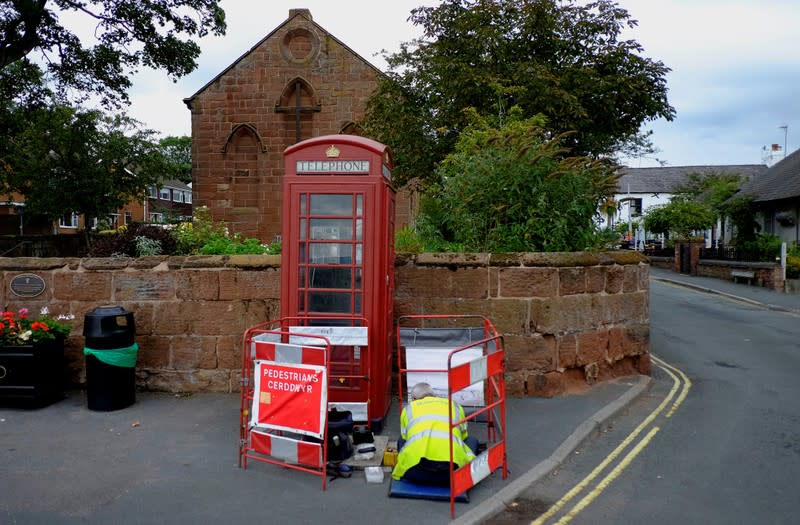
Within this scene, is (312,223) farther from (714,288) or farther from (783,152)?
(783,152)

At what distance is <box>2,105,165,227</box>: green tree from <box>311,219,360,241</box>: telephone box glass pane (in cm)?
2971

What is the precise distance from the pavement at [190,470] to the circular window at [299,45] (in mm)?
20024

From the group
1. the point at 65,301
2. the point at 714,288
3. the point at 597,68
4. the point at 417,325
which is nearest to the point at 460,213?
the point at 417,325

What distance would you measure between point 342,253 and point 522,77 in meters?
12.4

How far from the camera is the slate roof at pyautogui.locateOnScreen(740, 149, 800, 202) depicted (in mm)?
28734

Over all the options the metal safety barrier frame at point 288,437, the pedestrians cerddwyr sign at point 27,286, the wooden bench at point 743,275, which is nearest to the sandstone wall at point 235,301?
the pedestrians cerddwyr sign at point 27,286

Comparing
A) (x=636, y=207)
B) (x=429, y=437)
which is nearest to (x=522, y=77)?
(x=429, y=437)

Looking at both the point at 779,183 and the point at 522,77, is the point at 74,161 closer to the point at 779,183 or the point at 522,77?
the point at 522,77

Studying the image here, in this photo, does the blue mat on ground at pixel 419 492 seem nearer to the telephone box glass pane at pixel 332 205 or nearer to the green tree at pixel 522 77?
the telephone box glass pane at pixel 332 205

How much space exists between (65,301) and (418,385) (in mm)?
4814

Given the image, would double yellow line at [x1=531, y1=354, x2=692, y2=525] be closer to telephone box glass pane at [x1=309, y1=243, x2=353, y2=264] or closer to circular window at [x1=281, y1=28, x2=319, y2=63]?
telephone box glass pane at [x1=309, y1=243, x2=353, y2=264]

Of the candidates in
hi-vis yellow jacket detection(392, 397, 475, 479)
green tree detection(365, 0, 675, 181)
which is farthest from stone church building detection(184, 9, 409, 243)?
hi-vis yellow jacket detection(392, 397, 475, 479)

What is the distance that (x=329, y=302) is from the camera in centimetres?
595

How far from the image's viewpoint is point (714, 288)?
933 inches
